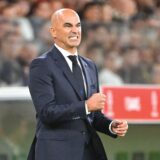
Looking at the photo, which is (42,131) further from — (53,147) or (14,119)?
(14,119)

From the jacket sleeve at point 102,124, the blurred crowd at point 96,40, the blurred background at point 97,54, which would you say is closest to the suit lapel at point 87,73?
the jacket sleeve at point 102,124

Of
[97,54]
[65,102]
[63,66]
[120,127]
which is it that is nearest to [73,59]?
[63,66]

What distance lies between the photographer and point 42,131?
255 cm

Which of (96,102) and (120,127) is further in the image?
(120,127)

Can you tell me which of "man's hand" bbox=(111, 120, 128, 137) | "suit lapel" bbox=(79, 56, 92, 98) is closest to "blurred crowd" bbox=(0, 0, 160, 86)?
"suit lapel" bbox=(79, 56, 92, 98)

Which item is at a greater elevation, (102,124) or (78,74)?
(78,74)

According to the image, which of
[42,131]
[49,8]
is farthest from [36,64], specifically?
[49,8]

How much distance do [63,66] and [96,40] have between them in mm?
2646

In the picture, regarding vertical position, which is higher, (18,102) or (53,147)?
(53,147)

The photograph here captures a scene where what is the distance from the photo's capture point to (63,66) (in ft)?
8.50

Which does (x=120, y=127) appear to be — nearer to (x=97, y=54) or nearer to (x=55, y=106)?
(x=55, y=106)

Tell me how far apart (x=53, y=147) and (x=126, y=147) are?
199 cm

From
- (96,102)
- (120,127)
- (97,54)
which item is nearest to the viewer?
(96,102)

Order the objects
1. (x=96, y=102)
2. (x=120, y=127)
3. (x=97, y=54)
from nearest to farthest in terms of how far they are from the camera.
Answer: (x=96, y=102) < (x=120, y=127) < (x=97, y=54)
